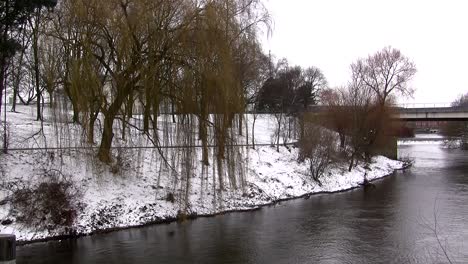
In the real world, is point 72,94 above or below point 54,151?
above

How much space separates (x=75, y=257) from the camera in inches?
558

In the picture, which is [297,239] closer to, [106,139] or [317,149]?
[106,139]

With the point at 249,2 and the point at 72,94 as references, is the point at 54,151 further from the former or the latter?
the point at 249,2

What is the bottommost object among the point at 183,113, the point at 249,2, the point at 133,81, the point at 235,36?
the point at 183,113

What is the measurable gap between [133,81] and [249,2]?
6.86m

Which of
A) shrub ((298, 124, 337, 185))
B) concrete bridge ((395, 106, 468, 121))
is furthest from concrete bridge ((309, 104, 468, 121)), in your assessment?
shrub ((298, 124, 337, 185))

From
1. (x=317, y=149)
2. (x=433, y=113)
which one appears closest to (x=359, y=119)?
(x=317, y=149)

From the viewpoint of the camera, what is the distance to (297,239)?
16.7 metres

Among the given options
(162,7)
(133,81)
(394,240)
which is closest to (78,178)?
(133,81)

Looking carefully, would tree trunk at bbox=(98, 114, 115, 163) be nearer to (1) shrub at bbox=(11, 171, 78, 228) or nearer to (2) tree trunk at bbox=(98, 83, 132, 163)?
(2) tree trunk at bbox=(98, 83, 132, 163)

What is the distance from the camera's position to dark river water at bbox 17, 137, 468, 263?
1416cm

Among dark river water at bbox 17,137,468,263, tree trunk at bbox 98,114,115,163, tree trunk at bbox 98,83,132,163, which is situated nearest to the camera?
dark river water at bbox 17,137,468,263

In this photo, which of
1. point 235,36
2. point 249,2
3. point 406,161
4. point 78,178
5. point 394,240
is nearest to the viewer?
point 394,240

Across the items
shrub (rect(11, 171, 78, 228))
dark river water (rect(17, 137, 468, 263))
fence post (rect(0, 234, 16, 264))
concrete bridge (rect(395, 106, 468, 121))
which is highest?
concrete bridge (rect(395, 106, 468, 121))
